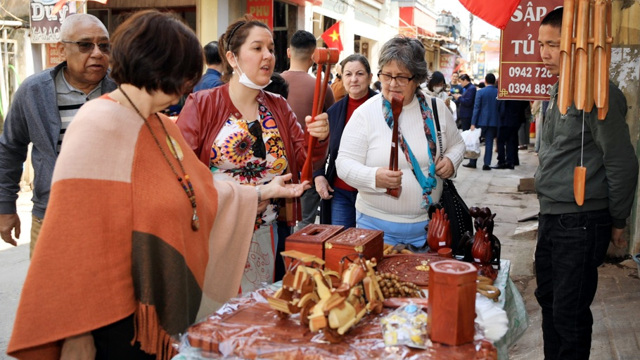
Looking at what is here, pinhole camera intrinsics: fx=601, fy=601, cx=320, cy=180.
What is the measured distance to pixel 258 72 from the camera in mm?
2541

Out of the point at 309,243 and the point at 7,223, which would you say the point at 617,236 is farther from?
the point at 7,223

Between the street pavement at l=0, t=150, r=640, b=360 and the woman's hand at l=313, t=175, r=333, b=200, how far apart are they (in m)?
A: 1.52

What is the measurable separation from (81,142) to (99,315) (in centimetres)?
47

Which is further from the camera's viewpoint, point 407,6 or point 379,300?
point 407,6

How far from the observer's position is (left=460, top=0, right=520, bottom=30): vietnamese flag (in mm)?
3672

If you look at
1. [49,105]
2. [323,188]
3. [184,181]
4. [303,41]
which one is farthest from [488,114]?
[184,181]

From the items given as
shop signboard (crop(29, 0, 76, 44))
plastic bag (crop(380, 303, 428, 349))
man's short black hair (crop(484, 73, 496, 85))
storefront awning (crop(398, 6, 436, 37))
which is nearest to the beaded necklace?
plastic bag (crop(380, 303, 428, 349))

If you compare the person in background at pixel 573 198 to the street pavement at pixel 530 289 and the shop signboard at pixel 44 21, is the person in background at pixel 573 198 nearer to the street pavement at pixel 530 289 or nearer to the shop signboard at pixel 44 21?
the street pavement at pixel 530 289

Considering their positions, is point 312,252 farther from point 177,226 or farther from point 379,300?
point 177,226

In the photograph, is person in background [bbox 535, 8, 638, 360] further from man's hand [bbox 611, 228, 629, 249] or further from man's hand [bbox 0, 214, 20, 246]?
man's hand [bbox 0, 214, 20, 246]

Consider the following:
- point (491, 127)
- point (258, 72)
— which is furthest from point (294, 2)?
point (258, 72)

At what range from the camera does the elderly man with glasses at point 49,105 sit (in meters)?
2.62

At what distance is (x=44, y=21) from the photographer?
755 cm

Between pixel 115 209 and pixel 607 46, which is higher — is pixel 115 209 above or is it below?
below
